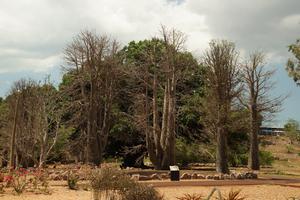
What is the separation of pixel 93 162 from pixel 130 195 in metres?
23.6

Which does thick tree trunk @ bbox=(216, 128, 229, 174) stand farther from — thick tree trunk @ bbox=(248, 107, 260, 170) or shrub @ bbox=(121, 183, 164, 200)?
shrub @ bbox=(121, 183, 164, 200)

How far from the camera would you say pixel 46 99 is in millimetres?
36469

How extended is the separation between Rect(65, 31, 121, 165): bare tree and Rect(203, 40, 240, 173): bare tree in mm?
8537

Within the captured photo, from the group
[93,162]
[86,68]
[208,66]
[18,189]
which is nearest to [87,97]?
[86,68]

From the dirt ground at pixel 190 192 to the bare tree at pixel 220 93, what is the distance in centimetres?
884

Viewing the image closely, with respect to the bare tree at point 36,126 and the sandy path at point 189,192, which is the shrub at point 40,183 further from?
the bare tree at point 36,126

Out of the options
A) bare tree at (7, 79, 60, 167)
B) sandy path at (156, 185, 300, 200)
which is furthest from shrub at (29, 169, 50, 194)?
bare tree at (7, 79, 60, 167)

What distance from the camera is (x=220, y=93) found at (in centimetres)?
3072

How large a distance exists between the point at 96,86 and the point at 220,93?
33.7ft

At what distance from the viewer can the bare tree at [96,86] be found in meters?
36.0

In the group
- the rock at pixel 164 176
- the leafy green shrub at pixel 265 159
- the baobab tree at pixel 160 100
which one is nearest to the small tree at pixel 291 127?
the leafy green shrub at pixel 265 159

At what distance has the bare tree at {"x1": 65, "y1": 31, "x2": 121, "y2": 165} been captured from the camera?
3597cm

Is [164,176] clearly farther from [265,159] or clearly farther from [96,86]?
[265,159]

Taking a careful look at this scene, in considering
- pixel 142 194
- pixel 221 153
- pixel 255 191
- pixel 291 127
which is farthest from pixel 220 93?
pixel 291 127
